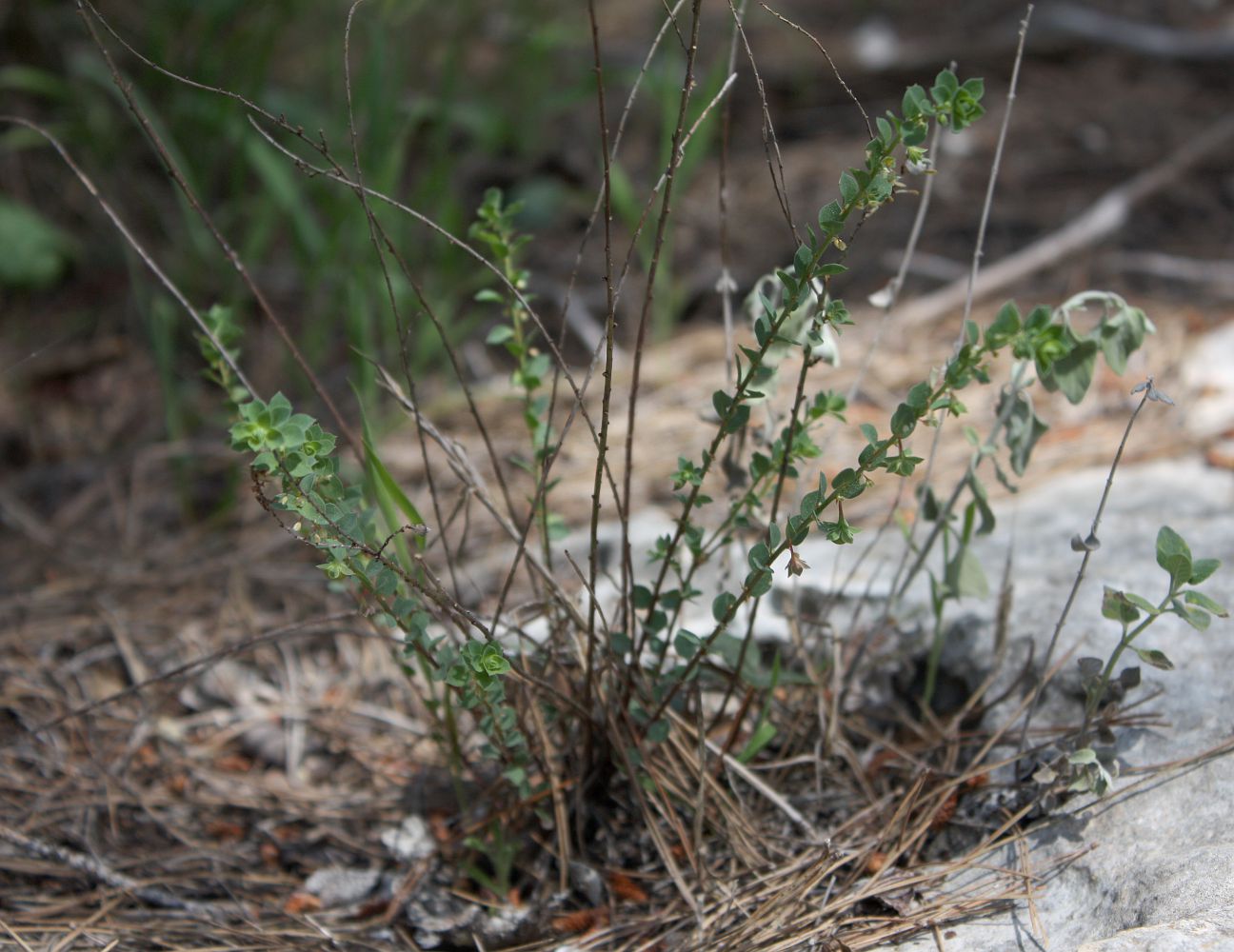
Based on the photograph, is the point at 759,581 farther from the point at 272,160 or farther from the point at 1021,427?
the point at 272,160

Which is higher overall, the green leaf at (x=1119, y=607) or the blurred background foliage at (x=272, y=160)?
the blurred background foliage at (x=272, y=160)

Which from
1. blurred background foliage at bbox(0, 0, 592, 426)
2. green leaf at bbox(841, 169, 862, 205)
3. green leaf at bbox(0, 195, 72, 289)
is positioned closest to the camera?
green leaf at bbox(841, 169, 862, 205)

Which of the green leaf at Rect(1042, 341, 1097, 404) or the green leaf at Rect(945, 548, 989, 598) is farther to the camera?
the green leaf at Rect(945, 548, 989, 598)

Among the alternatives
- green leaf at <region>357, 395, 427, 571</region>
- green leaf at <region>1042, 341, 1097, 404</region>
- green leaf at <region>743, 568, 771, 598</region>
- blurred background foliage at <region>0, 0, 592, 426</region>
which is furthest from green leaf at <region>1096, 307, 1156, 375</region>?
blurred background foliage at <region>0, 0, 592, 426</region>

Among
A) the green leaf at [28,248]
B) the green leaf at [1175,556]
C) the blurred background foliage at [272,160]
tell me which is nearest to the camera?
the green leaf at [1175,556]

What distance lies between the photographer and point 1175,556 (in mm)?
1107

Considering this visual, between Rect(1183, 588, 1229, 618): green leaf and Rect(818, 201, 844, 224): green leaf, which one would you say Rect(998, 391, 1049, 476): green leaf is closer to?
Rect(1183, 588, 1229, 618): green leaf

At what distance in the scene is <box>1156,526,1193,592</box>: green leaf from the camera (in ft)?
3.61

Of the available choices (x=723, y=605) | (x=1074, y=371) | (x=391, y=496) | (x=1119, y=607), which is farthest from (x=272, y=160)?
(x=1119, y=607)

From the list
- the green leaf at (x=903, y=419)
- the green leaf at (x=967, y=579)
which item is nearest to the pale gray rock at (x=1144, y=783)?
the green leaf at (x=967, y=579)

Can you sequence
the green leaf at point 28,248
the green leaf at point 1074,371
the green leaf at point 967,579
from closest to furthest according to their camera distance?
the green leaf at point 1074,371 → the green leaf at point 967,579 → the green leaf at point 28,248

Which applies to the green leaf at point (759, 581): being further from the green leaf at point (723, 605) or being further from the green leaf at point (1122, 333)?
the green leaf at point (1122, 333)

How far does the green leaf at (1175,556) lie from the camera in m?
1.10

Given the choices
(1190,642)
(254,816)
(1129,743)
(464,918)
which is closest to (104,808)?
(254,816)
